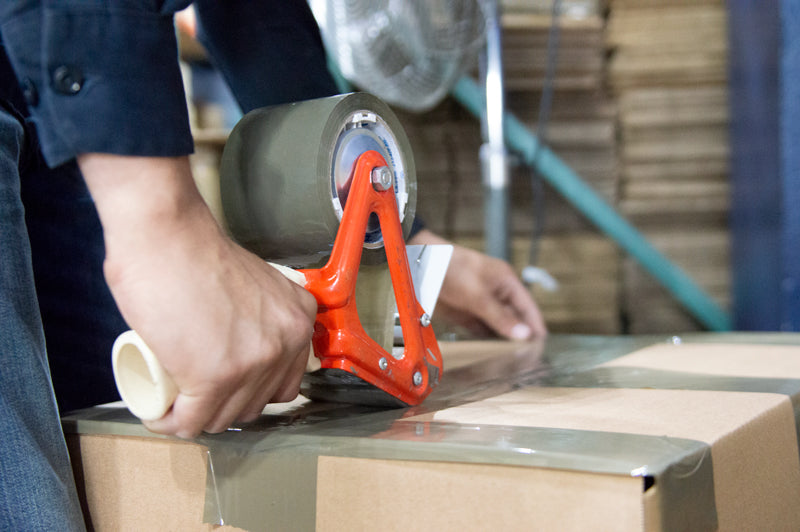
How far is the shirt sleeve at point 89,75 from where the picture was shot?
1.49 feet

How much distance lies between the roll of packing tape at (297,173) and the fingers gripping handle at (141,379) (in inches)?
5.9

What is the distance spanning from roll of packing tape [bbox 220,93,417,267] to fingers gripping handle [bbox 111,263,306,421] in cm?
15

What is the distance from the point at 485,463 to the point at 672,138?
198cm

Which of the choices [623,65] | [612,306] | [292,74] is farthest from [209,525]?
[623,65]

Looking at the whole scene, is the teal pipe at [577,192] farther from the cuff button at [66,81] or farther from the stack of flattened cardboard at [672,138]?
the cuff button at [66,81]

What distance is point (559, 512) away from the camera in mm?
396

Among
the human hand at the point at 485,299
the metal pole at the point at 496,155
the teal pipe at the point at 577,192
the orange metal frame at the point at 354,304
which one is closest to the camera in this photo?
the orange metal frame at the point at 354,304

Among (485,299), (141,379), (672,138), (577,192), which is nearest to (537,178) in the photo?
(577,192)

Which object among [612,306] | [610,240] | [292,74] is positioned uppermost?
[292,74]

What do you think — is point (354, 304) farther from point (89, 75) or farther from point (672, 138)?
point (672, 138)

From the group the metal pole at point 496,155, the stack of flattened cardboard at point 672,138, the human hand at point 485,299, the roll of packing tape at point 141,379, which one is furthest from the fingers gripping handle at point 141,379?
the stack of flattened cardboard at point 672,138

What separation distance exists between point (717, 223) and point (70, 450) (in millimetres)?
2061

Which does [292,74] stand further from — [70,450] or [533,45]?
[533,45]

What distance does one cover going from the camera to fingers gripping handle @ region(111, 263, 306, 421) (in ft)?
1.49
